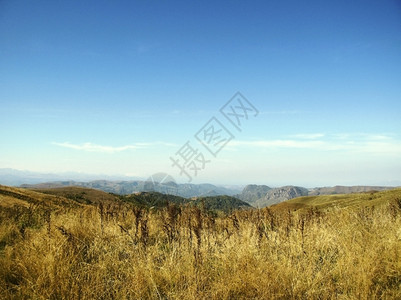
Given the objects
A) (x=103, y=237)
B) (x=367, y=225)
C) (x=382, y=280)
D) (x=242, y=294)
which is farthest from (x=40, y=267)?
(x=367, y=225)

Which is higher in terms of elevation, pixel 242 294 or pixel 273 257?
pixel 273 257

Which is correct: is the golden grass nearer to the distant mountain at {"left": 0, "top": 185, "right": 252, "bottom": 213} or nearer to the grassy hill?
the distant mountain at {"left": 0, "top": 185, "right": 252, "bottom": 213}

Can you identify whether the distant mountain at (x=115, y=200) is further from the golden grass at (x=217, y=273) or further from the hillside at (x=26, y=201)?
the golden grass at (x=217, y=273)

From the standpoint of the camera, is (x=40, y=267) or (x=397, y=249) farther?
(x=397, y=249)

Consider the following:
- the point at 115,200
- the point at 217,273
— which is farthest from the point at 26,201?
the point at 217,273

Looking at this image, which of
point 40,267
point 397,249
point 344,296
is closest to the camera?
point 344,296

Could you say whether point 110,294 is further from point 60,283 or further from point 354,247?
point 354,247

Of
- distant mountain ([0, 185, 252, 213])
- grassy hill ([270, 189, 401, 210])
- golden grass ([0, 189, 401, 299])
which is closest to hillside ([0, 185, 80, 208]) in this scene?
distant mountain ([0, 185, 252, 213])

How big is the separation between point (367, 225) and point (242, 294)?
478 cm

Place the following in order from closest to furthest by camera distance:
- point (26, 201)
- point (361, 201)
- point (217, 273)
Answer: point (217, 273) → point (26, 201) → point (361, 201)

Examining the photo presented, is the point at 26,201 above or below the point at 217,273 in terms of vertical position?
below

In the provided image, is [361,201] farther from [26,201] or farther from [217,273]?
[26,201]

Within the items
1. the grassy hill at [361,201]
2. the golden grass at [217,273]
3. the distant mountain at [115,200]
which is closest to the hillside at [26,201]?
the distant mountain at [115,200]

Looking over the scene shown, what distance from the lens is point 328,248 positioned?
592 centimetres
